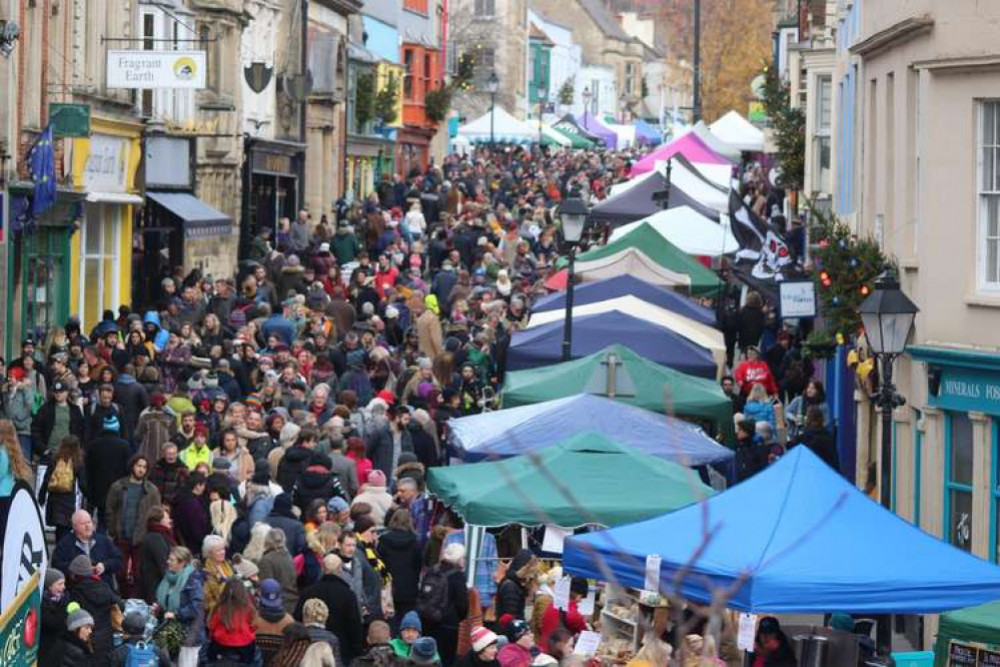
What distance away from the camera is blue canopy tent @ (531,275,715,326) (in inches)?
1097

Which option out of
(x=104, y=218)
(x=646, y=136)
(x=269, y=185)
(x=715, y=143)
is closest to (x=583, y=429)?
(x=104, y=218)

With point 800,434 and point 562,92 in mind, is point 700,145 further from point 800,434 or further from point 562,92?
point 562,92

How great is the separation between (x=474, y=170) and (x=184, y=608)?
149 ft

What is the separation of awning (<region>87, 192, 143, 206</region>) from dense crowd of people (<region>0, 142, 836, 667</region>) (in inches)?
60.3

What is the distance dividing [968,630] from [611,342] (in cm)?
1238

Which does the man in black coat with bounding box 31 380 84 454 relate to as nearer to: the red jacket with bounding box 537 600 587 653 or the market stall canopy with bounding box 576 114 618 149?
the red jacket with bounding box 537 600 587 653

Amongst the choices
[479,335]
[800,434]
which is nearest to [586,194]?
[479,335]

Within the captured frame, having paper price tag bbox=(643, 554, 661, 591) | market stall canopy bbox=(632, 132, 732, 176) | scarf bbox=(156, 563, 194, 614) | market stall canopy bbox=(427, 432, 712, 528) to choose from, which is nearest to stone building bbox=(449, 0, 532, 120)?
market stall canopy bbox=(632, 132, 732, 176)

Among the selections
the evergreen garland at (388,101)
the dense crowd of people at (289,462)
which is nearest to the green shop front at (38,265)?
the dense crowd of people at (289,462)

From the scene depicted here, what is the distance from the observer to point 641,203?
42688mm

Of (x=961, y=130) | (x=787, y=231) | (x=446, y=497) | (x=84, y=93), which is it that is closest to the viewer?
(x=446, y=497)

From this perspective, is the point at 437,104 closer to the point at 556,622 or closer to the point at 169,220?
the point at 169,220

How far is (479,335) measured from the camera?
1103 inches

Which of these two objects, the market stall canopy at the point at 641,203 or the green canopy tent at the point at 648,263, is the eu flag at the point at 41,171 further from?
the market stall canopy at the point at 641,203
